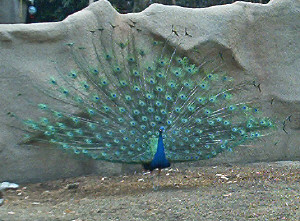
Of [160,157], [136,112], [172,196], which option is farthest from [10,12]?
[172,196]

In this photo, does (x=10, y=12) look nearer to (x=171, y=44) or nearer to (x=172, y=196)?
(x=171, y=44)

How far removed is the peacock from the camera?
5.57 meters

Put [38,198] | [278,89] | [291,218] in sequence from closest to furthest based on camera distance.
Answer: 1. [291,218]
2. [38,198]
3. [278,89]

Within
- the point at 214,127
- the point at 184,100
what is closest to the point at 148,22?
the point at 184,100

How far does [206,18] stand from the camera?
21.7 feet

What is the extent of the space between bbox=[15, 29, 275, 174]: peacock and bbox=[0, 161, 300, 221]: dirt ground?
1.35 feet

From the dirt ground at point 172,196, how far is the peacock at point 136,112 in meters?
0.41

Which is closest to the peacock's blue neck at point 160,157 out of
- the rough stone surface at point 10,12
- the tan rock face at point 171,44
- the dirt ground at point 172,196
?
the dirt ground at point 172,196

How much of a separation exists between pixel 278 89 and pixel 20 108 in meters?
3.45

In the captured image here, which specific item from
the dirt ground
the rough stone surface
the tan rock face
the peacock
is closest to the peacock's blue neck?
the peacock

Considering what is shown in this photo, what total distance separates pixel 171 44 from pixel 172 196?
213cm

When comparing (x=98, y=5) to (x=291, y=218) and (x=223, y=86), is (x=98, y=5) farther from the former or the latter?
(x=291, y=218)

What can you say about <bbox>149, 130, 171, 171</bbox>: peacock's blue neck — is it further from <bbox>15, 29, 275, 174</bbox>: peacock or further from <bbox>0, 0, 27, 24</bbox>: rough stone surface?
<bbox>0, 0, 27, 24</bbox>: rough stone surface

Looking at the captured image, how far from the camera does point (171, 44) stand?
6.42 metres
